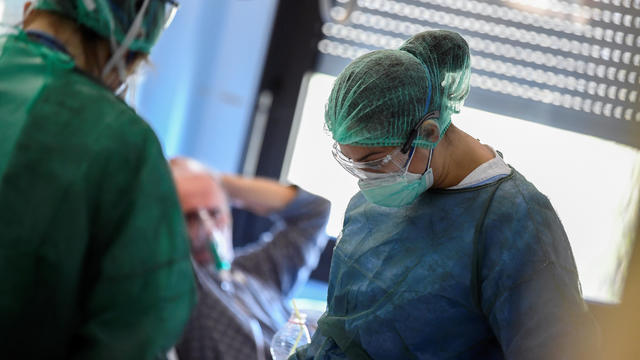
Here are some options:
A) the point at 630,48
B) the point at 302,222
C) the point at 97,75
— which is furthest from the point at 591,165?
the point at 97,75

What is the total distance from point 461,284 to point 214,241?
925mm

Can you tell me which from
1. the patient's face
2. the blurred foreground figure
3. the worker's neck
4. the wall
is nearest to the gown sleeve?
the worker's neck

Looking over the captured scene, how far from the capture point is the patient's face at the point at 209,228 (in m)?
1.79

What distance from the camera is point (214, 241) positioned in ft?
5.89

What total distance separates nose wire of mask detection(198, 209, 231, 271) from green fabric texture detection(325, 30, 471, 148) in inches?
30.0

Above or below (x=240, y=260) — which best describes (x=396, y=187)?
above

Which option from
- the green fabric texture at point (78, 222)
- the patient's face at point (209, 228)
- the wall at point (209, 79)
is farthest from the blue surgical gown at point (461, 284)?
the wall at point (209, 79)

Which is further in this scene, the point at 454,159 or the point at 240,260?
the point at 240,260

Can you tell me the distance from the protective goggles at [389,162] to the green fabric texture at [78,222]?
38cm

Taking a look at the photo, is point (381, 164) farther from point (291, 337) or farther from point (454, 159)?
point (291, 337)

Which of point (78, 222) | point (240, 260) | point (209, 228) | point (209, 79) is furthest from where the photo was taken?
point (209, 79)

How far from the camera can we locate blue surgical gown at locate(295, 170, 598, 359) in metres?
0.96

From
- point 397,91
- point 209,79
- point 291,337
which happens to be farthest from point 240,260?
point 397,91

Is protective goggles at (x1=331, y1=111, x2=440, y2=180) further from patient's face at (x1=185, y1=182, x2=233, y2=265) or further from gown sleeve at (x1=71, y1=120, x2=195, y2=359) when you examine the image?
patient's face at (x1=185, y1=182, x2=233, y2=265)
